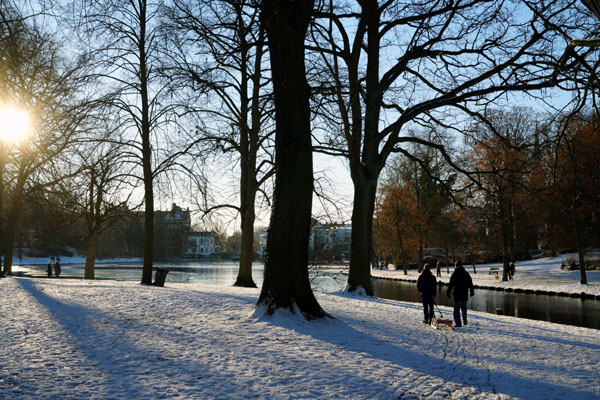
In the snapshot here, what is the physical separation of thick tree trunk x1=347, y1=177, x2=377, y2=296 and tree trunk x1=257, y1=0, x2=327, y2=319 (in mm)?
7253

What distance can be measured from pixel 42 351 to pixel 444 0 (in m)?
11.3

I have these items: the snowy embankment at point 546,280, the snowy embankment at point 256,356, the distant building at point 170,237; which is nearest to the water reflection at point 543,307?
the snowy embankment at point 546,280

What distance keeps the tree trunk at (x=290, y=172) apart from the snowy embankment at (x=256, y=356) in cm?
70

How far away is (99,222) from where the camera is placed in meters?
26.0

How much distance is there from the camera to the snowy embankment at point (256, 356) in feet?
15.3

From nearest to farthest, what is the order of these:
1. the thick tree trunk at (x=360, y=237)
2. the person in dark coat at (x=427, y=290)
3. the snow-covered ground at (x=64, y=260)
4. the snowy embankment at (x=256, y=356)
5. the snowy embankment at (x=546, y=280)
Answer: the snowy embankment at (x=256, y=356) → the person in dark coat at (x=427, y=290) → the thick tree trunk at (x=360, y=237) → the snowy embankment at (x=546, y=280) → the snow-covered ground at (x=64, y=260)

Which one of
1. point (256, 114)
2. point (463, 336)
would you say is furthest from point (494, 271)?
point (463, 336)

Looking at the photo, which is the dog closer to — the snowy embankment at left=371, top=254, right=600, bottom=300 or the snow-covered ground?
the snowy embankment at left=371, top=254, right=600, bottom=300

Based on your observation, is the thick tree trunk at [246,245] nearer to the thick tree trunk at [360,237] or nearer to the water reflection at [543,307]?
the thick tree trunk at [360,237]

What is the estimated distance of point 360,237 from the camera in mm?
15570

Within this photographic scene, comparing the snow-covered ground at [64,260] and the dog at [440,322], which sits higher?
the dog at [440,322]

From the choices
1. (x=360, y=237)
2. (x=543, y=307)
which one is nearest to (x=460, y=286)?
(x=360, y=237)

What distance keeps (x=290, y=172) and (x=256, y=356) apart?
3.79 metres

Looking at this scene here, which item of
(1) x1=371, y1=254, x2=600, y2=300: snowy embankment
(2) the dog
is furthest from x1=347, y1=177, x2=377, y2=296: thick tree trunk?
(1) x1=371, y1=254, x2=600, y2=300: snowy embankment
